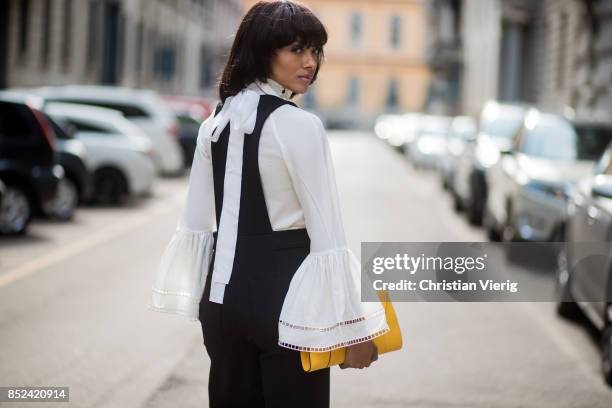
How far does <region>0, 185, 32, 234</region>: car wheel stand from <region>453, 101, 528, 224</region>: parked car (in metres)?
5.99

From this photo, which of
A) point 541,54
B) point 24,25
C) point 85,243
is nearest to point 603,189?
point 85,243

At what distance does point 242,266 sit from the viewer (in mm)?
2943

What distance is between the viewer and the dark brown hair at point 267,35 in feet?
9.73

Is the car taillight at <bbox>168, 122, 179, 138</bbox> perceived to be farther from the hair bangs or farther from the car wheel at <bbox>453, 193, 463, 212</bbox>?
the hair bangs

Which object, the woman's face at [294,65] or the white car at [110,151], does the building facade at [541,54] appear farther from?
the woman's face at [294,65]

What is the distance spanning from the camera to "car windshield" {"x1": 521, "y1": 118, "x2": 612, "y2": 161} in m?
12.2

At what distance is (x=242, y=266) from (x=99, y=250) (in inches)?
369

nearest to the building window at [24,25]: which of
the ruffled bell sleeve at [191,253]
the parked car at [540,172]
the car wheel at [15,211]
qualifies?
the car wheel at [15,211]

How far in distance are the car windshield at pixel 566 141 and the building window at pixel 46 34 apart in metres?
19.7

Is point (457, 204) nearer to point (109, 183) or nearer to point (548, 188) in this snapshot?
point (109, 183)

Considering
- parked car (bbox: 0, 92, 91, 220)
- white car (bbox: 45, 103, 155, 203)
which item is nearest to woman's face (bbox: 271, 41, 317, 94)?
parked car (bbox: 0, 92, 91, 220)

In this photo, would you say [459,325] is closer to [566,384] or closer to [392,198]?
[566,384]

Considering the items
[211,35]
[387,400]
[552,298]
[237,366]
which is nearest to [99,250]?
[552,298]

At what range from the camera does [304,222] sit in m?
2.94
